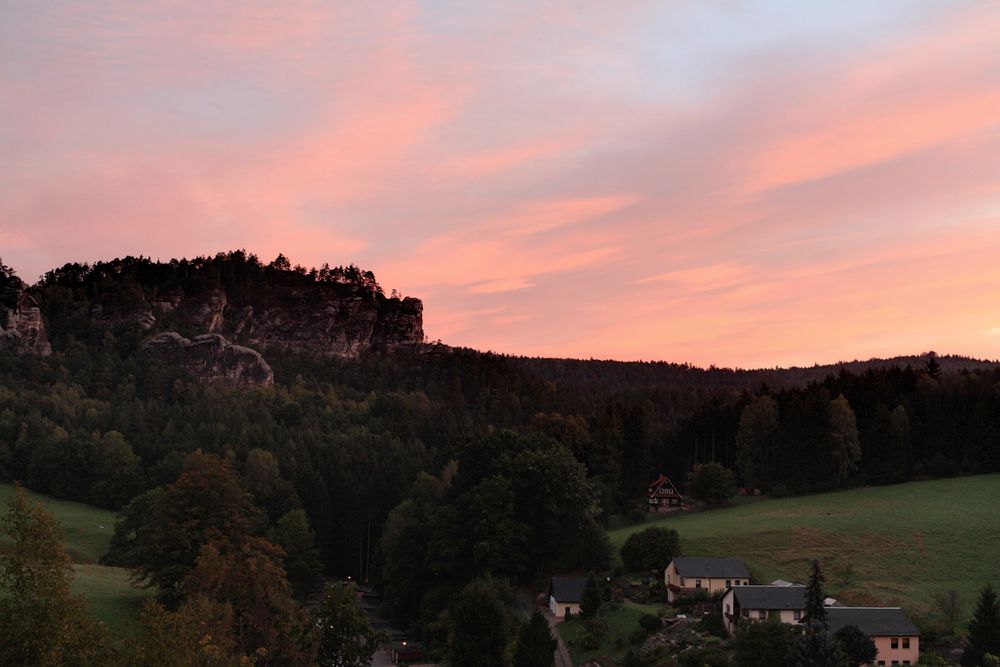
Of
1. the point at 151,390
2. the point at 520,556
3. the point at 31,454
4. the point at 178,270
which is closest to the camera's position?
the point at 520,556

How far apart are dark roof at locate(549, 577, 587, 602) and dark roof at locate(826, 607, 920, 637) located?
61.6 feet

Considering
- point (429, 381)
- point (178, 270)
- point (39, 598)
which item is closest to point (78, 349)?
point (178, 270)

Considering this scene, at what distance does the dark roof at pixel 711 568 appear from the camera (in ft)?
239

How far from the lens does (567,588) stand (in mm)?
75062

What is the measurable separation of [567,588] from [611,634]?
910 cm

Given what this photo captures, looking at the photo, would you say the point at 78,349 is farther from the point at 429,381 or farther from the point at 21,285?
the point at 429,381

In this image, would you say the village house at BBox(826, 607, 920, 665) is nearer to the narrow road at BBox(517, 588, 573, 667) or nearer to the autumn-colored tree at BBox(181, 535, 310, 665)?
the narrow road at BBox(517, 588, 573, 667)

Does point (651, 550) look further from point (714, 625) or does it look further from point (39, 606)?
point (39, 606)

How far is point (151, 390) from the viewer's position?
13525 centimetres

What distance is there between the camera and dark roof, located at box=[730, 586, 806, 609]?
204 feet

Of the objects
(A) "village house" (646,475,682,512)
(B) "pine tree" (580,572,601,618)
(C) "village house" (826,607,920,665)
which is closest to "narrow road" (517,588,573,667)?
(B) "pine tree" (580,572,601,618)

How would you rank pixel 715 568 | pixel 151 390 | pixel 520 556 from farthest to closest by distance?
pixel 151 390
pixel 520 556
pixel 715 568

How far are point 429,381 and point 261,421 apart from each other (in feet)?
94.7

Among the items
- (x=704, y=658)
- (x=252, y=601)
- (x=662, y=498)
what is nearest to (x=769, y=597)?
(x=704, y=658)
